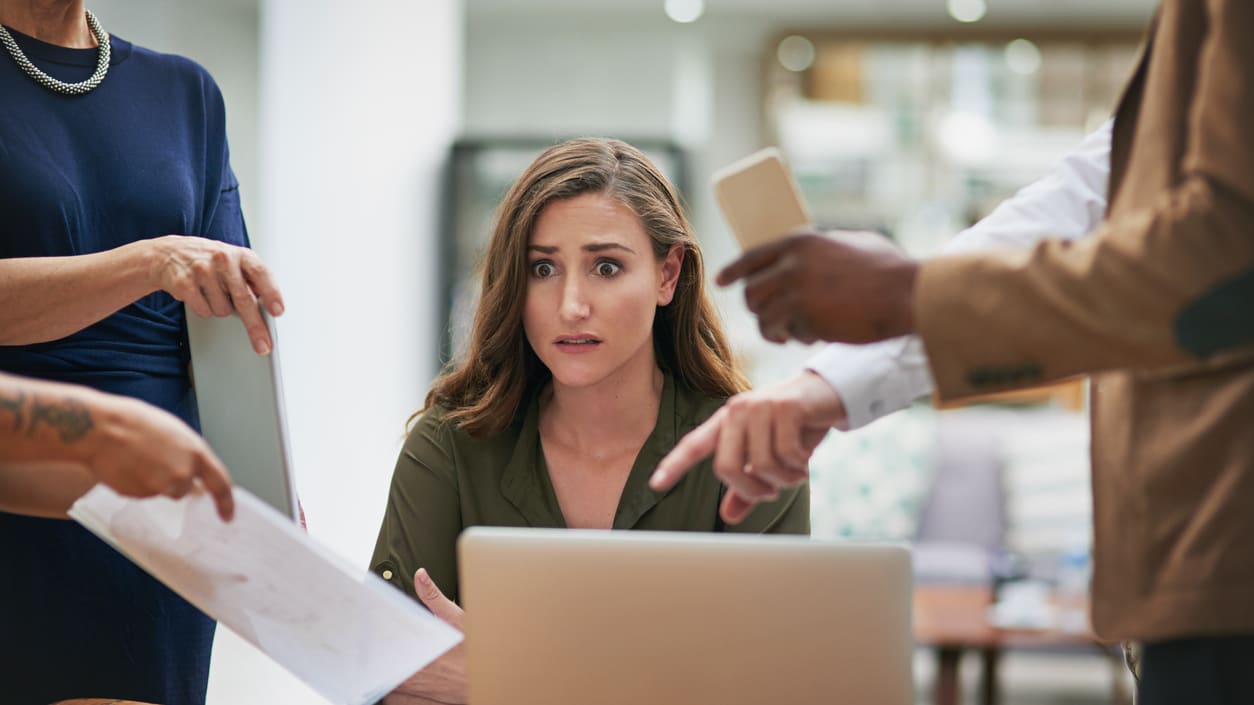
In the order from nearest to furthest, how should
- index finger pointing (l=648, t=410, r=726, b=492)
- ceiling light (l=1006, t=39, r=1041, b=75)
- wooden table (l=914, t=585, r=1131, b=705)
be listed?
index finger pointing (l=648, t=410, r=726, b=492), wooden table (l=914, t=585, r=1131, b=705), ceiling light (l=1006, t=39, r=1041, b=75)

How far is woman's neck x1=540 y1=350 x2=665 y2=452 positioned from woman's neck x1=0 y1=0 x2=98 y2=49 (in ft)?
2.64

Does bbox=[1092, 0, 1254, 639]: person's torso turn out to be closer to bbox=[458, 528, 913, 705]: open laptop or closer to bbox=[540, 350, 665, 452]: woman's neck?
bbox=[458, 528, 913, 705]: open laptop

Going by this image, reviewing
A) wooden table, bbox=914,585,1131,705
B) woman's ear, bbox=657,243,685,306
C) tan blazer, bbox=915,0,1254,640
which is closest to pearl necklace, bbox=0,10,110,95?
woman's ear, bbox=657,243,685,306

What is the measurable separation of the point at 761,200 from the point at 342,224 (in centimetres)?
365

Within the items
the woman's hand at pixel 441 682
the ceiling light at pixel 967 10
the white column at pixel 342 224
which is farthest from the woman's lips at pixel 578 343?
the ceiling light at pixel 967 10

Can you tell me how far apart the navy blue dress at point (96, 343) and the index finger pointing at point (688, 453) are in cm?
76

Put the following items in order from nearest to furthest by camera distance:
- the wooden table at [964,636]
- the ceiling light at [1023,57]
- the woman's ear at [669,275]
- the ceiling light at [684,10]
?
the woman's ear at [669,275] < the wooden table at [964,636] < the ceiling light at [684,10] < the ceiling light at [1023,57]

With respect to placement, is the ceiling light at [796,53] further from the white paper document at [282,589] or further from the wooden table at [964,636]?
the white paper document at [282,589]

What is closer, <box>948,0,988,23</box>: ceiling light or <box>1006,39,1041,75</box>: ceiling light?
<box>948,0,988,23</box>: ceiling light

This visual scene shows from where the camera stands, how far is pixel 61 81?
1.58 meters

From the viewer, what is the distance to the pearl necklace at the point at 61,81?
156 cm

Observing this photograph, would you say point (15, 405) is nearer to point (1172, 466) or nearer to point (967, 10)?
point (1172, 466)

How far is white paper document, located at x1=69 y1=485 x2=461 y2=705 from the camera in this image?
101 centimetres

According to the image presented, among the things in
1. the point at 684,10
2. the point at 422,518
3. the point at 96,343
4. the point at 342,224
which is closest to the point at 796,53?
the point at 684,10
